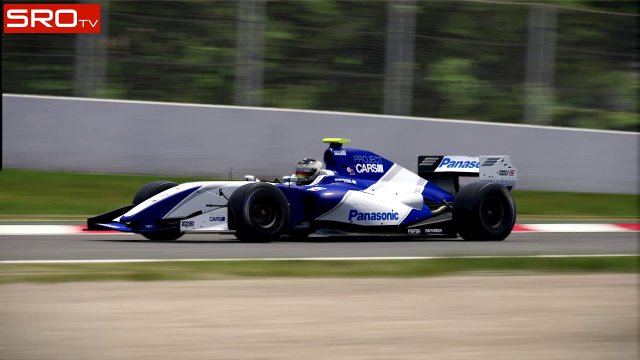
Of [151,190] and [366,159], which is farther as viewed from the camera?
[366,159]

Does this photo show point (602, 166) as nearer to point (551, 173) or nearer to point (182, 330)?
point (551, 173)

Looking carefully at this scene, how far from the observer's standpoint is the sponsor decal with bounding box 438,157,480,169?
12.4 metres

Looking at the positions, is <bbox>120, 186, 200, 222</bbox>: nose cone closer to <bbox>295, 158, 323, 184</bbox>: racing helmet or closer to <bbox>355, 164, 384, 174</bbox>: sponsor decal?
<bbox>295, 158, 323, 184</bbox>: racing helmet

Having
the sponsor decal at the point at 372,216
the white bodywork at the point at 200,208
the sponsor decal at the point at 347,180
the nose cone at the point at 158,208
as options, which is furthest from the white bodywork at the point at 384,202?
the nose cone at the point at 158,208

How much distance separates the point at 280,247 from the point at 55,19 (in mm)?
7065

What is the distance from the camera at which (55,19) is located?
15930 mm

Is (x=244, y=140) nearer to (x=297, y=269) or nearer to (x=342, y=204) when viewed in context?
(x=342, y=204)

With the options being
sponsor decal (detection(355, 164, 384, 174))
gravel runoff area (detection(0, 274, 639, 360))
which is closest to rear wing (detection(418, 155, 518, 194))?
sponsor decal (detection(355, 164, 384, 174))

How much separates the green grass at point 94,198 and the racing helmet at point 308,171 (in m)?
3.56

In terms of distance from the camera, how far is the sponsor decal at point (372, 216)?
11.3 metres

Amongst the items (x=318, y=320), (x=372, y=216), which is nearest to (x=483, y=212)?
(x=372, y=216)

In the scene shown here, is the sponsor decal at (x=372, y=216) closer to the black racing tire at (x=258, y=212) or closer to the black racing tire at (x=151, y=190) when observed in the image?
the black racing tire at (x=258, y=212)

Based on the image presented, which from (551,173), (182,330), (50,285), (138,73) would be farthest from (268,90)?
(182,330)

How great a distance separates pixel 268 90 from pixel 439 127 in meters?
2.58
